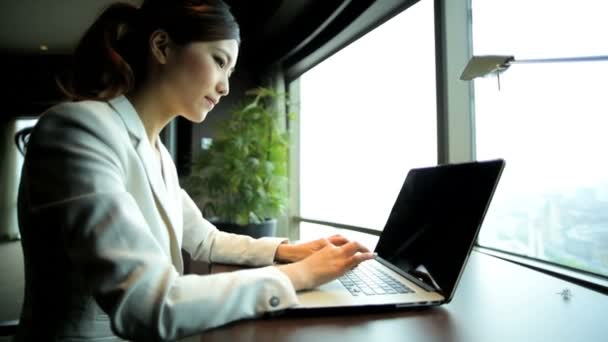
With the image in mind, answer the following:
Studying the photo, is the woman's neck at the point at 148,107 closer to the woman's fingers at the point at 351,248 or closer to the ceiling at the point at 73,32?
the woman's fingers at the point at 351,248

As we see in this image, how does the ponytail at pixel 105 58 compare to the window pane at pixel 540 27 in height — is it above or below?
below

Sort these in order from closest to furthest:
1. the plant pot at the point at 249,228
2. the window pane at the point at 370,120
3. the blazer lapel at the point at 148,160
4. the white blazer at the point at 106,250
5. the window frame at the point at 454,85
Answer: the white blazer at the point at 106,250
the blazer lapel at the point at 148,160
the window frame at the point at 454,85
the window pane at the point at 370,120
the plant pot at the point at 249,228

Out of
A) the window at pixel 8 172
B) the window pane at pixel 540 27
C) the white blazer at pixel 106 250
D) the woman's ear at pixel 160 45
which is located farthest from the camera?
the window at pixel 8 172

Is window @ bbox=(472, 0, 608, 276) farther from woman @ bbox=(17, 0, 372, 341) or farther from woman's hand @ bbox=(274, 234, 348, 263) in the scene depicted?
woman @ bbox=(17, 0, 372, 341)

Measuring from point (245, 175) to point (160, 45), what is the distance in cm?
170

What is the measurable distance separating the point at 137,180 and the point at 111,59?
0.34 meters

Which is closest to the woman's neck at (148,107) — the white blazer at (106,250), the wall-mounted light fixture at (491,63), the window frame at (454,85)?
the white blazer at (106,250)

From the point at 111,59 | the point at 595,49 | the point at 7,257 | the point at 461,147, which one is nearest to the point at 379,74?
the point at 461,147

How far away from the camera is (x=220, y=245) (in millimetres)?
1014

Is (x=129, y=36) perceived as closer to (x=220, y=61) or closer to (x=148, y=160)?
(x=220, y=61)

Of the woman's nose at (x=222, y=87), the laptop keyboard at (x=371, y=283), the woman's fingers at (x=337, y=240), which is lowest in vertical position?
the laptop keyboard at (x=371, y=283)

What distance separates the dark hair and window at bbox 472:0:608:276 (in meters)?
0.77

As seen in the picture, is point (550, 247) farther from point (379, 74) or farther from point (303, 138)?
point (303, 138)

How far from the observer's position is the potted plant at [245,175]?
2.51m
